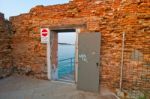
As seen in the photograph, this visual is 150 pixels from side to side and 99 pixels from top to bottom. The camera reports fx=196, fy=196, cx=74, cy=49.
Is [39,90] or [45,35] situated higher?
A: [45,35]

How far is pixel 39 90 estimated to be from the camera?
22.0 ft

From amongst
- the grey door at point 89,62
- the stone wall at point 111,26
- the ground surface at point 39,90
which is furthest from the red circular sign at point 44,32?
the ground surface at point 39,90

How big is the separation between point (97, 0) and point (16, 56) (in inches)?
181

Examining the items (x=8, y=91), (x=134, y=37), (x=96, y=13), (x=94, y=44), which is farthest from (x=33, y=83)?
(x=134, y=37)

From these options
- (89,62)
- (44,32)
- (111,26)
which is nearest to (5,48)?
(44,32)

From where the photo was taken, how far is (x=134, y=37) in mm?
6016

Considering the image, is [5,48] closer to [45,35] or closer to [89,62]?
[45,35]

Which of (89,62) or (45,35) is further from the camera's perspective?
(45,35)

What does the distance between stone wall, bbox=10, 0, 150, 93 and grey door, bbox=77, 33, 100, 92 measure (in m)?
0.27

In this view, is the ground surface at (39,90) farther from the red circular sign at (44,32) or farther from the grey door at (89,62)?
the red circular sign at (44,32)

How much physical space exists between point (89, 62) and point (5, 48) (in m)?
4.26

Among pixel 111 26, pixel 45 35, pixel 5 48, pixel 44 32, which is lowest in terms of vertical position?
pixel 5 48

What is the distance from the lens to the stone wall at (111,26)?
19.4 feet

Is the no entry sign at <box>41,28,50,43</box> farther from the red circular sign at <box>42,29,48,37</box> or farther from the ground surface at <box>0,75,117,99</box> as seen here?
the ground surface at <box>0,75,117,99</box>
